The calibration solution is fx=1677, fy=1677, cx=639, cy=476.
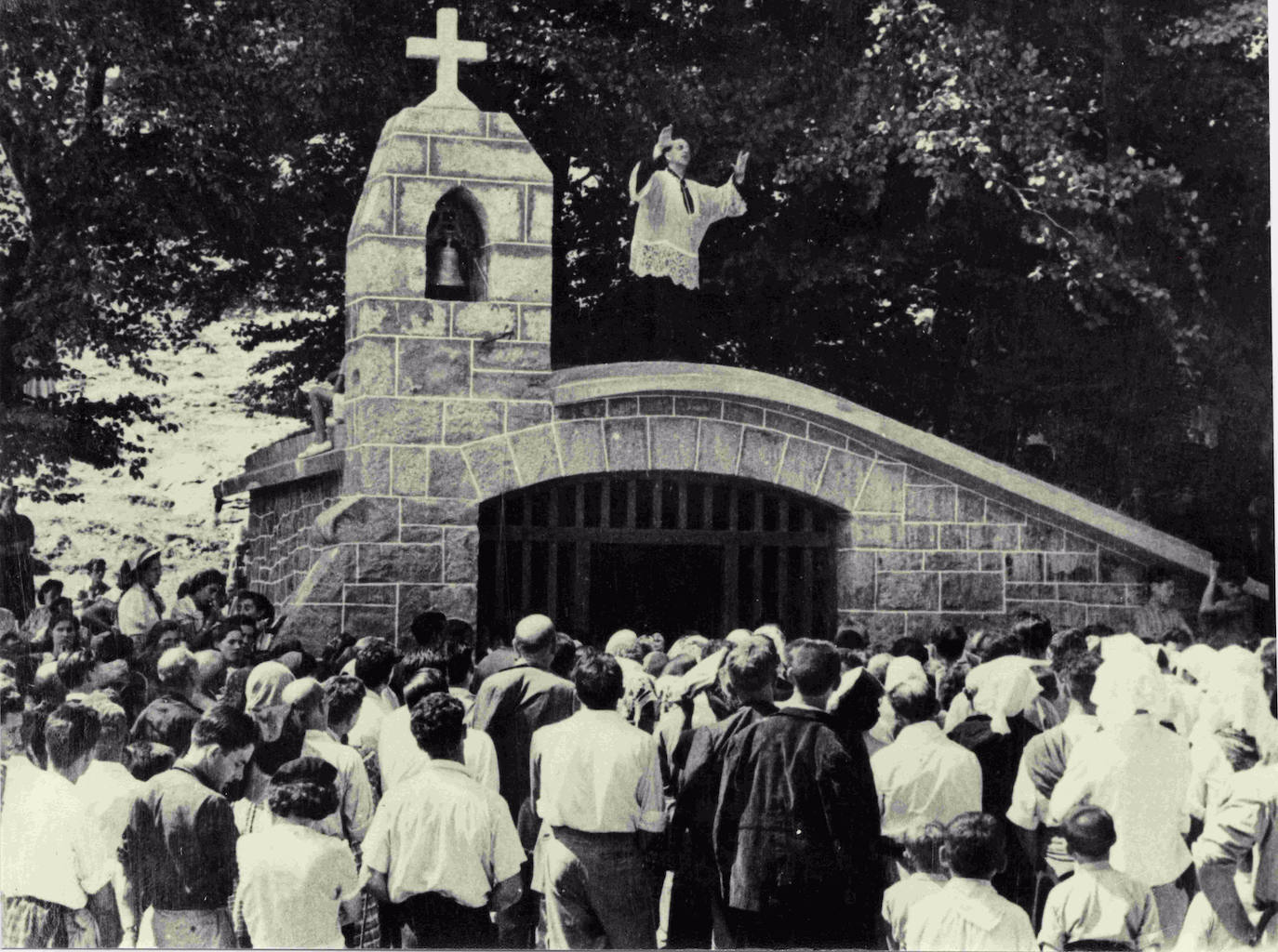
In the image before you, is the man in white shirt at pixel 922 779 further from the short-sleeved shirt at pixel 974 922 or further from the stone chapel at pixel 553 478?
the stone chapel at pixel 553 478

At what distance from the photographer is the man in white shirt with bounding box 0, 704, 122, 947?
5188mm

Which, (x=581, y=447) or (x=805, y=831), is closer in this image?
(x=805, y=831)

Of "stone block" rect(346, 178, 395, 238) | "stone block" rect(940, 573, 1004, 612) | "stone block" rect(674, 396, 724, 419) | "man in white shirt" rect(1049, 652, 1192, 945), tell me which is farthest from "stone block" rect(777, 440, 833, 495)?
"man in white shirt" rect(1049, 652, 1192, 945)

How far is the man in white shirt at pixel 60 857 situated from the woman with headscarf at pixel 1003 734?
309 cm

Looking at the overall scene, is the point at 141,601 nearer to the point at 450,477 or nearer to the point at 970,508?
the point at 450,477

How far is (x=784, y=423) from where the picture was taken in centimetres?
1119

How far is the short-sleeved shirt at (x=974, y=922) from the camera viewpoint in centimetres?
471

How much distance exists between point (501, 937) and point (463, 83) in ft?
37.6

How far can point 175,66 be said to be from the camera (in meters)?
14.3

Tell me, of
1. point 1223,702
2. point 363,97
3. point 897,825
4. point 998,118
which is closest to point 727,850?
point 897,825

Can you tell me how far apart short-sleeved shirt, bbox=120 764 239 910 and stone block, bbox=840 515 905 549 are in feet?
22.2

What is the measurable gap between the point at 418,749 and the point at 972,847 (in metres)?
1.97

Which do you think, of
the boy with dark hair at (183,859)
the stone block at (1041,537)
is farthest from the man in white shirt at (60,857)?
the stone block at (1041,537)

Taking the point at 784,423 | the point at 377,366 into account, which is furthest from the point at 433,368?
the point at 784,423
